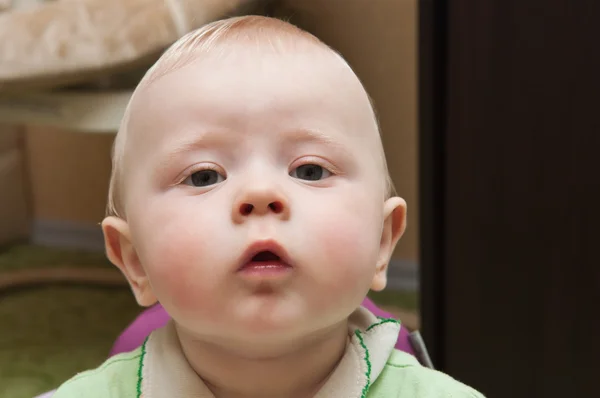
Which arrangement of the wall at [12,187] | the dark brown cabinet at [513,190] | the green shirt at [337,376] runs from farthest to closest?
the wall at [12,187] < the dark brown cabinet at [513,190] < the green shirt at [337,376]

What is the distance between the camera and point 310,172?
507 mm

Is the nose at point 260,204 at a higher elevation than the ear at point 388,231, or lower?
higher

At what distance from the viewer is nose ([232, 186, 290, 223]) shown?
0.45 metres

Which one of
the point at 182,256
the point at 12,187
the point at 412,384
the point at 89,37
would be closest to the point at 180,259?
the point at 182,256

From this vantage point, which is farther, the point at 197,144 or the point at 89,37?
the point at 89,37

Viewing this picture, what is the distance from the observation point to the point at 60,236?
1.93 meters

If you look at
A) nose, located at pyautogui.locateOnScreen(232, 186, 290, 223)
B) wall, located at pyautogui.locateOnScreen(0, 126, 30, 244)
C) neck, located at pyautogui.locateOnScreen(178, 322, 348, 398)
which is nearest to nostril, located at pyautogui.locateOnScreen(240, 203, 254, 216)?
nose, located at pyautogui.locateOnScreen(232, 186, 290, 223)

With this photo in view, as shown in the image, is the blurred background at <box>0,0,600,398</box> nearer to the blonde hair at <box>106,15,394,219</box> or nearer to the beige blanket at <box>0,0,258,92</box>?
the beige blanket at <box>0,0,258,92</box>

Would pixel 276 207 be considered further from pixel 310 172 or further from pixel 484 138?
pixel 484 138

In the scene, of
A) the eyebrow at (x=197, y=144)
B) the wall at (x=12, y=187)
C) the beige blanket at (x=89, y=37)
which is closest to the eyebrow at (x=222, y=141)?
the eyebrow at (x=197, y=144)

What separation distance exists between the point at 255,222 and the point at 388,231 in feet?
0.59

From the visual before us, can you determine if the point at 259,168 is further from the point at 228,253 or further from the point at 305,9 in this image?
the point at 305,9

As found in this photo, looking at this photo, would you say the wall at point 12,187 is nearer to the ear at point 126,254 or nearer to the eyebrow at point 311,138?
the ear at point 126,254

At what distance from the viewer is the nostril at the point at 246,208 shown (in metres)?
0.46
